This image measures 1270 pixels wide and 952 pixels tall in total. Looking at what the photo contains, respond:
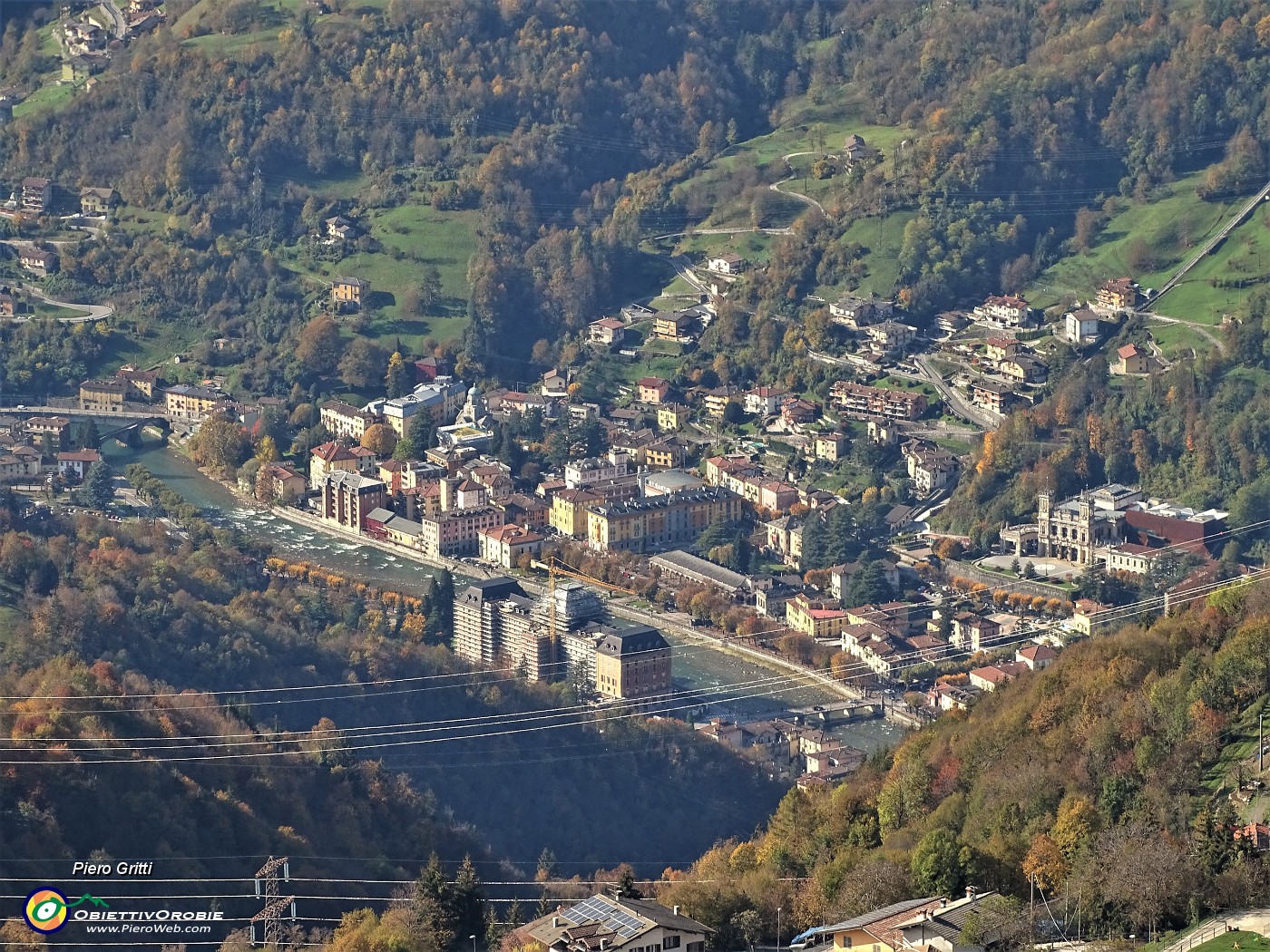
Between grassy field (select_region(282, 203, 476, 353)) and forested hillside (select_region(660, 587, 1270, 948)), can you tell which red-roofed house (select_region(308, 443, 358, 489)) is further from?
forested hillside (select_region(660, 587, 1270, 948))

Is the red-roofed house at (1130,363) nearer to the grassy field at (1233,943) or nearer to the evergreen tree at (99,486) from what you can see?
the evergreen tree at (99,486)

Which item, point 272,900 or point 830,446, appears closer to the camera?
point 272,900

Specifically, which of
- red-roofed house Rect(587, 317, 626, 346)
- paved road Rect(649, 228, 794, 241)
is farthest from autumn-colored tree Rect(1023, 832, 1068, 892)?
paved road Rect(649, 228, 794, 241)

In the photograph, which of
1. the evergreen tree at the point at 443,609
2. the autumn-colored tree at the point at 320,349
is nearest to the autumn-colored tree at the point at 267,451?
the autumn-colored tree at the point at 320,349

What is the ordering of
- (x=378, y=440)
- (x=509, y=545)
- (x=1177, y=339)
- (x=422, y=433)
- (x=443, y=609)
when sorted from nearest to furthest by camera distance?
(x=443, y=609) → (x=509, y=545) → (x=1177, y=339) → (x=422, y=433) → (x=378, y=440)

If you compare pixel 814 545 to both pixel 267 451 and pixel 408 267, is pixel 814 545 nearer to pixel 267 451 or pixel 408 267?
pixel 267 451

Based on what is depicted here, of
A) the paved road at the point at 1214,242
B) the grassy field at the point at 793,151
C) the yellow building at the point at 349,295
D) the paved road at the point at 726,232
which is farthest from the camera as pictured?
the grassy field at the point at 793,151

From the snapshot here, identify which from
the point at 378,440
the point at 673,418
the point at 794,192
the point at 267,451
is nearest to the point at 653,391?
the point at 673,418

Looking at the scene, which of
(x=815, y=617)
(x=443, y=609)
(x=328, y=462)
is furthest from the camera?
(x=328, y=462)
